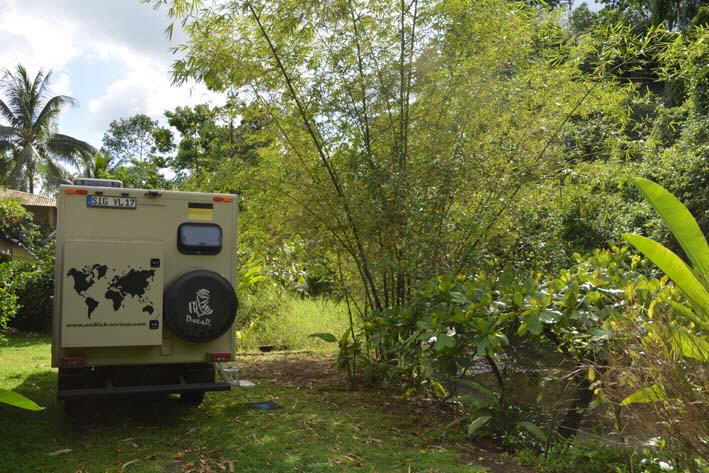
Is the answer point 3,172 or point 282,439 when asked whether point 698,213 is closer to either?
point 282,439

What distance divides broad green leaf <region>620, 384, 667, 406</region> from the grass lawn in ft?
3.77

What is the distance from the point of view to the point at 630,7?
20.6 metres

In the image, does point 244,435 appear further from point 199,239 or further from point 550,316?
point 550,316

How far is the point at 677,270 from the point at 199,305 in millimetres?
3880

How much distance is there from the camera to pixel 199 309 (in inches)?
227

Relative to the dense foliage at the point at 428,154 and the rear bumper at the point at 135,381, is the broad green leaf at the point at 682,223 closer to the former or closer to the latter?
the dense foliage at the point at 428,154

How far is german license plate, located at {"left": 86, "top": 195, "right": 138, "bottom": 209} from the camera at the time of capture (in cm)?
574

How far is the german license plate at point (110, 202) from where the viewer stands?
574 cm

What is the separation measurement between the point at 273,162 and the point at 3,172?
2744cm

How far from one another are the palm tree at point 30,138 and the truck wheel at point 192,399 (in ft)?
89.5

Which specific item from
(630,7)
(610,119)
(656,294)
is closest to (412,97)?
(610,119)

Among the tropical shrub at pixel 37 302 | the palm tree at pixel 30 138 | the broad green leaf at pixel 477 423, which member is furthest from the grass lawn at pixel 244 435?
the palm tree at pixel 30 138

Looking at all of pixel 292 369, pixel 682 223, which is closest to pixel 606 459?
pixel 682 223

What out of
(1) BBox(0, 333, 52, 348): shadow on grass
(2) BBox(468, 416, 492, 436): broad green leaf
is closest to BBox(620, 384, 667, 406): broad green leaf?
(2) BBox(468, 416, 492, 436): broad green leaf
